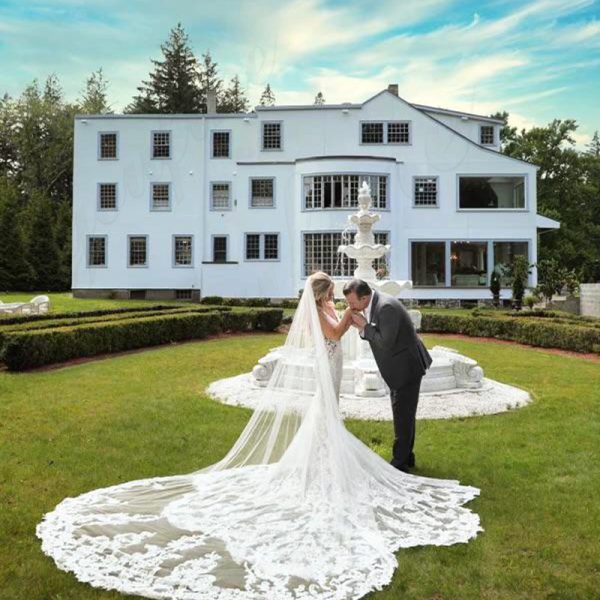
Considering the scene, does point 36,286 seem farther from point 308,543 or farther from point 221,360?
point 308,543

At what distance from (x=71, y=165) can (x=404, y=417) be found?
58720 mm

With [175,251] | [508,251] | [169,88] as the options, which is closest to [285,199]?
[175,251]

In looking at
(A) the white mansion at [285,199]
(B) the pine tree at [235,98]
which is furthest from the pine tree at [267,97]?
(A) the white mansion at [285,199]

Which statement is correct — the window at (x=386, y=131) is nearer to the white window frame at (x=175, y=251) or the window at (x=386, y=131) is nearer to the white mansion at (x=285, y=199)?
the white mansion at (x=285, y=199)

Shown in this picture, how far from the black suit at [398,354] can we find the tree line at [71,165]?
36.3 m

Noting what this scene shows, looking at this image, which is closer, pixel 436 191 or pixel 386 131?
pixel 436 191

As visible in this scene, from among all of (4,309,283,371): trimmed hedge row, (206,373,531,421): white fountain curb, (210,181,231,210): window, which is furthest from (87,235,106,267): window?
(206,373,531,421): white fountain curb

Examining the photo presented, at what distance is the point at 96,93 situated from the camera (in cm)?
6594

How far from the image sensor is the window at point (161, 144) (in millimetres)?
35625

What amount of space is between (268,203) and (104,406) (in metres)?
25.3

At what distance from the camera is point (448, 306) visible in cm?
3303

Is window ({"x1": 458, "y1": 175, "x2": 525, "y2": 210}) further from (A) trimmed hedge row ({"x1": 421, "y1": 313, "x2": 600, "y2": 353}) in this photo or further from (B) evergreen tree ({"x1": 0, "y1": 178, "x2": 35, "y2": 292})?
(B) evergreen tree ({"x1": 0, "y1": 178, "x2": 35, "y2": 292})

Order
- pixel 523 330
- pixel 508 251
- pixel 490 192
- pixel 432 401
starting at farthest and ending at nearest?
pixel 490 192, pixel 508 251, pixel 523 330, pixel 432 401

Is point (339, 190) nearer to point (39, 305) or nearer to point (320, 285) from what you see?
point (39, 305)
